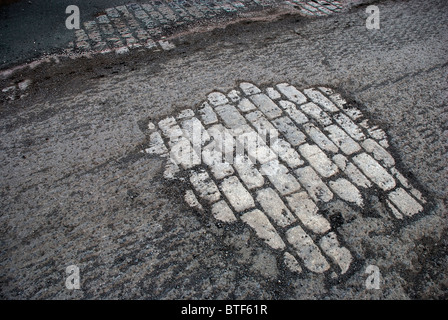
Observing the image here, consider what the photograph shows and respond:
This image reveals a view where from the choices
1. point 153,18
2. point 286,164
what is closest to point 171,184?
point 286,164

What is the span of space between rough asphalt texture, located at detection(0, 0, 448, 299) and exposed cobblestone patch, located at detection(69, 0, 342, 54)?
1.44 feet

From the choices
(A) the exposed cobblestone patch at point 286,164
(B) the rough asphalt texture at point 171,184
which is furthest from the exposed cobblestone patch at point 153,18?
(A) the exposed cobblestone patch at point 286,164

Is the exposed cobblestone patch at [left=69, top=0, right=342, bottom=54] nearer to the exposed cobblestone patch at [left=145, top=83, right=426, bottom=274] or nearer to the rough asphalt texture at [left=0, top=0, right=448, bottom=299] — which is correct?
the rough asphalt texture at [left=0, top=0, right=448, bottom=299]

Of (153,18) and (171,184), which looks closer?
(171,184)

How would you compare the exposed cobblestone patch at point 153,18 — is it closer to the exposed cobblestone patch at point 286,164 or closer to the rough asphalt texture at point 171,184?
the rough asphalt texture at point 171,184

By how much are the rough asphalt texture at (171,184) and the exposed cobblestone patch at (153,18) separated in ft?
1.44

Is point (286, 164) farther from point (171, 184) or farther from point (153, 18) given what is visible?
point (153, 18)

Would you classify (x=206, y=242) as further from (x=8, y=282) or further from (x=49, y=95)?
(x=49, y=95)

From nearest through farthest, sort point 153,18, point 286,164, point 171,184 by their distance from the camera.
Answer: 1. point 171,184
2. point 286,164
3. point 153,18

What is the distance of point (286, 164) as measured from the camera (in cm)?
320

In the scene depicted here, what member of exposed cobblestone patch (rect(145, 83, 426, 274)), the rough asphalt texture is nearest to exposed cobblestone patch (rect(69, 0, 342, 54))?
the rough asphalt texture

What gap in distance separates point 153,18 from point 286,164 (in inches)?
167

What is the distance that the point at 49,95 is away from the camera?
399cm

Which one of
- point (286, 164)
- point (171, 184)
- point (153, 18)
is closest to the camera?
point (171, 184)
